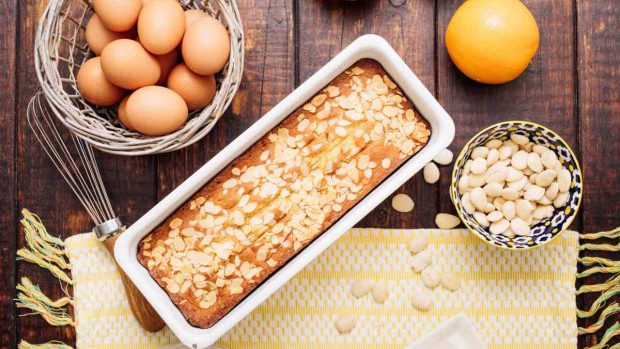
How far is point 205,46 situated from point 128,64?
10 centimetres

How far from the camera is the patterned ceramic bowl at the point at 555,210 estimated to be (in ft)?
2.81

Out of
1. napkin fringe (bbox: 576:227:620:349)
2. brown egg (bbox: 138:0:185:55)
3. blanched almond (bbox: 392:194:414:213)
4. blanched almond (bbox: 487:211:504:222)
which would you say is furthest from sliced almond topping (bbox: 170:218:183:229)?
napkin fringe (bbox: 576:227:620:349)

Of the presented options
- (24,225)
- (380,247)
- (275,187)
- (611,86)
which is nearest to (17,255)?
(24,225)

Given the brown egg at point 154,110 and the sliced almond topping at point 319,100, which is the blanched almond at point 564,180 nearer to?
the sliced almond topping at point 319,100

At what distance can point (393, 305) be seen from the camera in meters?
0.94

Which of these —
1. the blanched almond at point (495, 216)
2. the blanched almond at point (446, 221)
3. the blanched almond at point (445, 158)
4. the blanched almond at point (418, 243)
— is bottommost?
the blanched almond at point (418, 243)

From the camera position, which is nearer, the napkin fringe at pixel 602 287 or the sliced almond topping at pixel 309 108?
the sliced almond topping at pixel 309 108

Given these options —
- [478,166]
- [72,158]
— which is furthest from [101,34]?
[478,166]

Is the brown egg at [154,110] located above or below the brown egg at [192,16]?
below

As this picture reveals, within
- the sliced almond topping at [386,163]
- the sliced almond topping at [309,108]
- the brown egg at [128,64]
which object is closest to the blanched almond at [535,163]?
the sliced almond topping at [386,163]

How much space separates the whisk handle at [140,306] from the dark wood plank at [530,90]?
47 cm

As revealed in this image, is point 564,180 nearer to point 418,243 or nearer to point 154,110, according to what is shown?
point 418,243

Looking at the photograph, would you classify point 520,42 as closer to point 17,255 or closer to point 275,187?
point 275,187

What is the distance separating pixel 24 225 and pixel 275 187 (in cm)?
43
